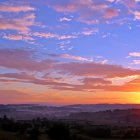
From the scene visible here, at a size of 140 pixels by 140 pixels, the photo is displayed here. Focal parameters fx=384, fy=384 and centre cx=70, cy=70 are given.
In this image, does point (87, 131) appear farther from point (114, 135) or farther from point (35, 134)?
point (35, 134)

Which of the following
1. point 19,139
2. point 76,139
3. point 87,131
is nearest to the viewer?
point 19,139

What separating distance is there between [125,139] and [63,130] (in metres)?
35.3

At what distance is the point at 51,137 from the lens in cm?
7038

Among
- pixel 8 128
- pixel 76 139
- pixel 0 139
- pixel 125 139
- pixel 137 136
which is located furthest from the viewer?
pixel 137 136

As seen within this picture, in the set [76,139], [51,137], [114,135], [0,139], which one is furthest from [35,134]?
[114,135]

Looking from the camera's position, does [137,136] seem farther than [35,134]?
Yes

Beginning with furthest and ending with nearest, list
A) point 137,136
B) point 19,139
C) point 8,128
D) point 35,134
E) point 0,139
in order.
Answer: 1. point 137,136
2. point 8,128
3. point 35,134
4. point 19,139
5. point 0,139

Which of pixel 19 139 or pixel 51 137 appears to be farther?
pixel 51 137

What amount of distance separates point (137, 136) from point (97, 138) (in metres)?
12.0

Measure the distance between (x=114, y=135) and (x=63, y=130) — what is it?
44176 millimetres

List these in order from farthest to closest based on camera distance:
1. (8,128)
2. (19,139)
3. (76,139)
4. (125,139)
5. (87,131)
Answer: (87,131)
(125,139)
(8,128)
(76,139)
(19,139)

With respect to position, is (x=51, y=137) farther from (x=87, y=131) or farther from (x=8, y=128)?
(x=87, y=131)

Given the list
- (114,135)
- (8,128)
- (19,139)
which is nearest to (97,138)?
(114,135)

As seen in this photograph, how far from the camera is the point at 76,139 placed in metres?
76.1
